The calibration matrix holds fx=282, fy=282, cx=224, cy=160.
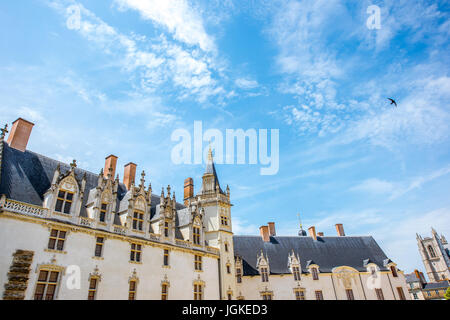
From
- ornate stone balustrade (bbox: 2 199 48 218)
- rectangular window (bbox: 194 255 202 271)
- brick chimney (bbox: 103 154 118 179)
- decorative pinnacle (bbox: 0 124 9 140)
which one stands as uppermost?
brick chimney (bbox: 103 154 118 179)

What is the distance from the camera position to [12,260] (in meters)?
14.3

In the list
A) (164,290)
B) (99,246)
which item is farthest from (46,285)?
(164,290)

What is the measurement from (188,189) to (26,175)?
16749 mm

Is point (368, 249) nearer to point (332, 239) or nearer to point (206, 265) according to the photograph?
point (332, 239)

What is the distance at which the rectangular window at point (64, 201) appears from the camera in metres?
17.5

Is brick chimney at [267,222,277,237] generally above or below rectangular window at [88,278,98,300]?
above

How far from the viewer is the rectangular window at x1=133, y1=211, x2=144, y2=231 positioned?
21.4 m

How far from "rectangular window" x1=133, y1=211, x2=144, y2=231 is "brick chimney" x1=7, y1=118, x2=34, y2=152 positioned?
8925 millimetres

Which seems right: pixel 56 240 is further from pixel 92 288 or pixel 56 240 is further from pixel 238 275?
pixel 238 275

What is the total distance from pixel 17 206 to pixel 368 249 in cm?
4023

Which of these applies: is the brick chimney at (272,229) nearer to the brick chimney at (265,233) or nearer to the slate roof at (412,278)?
the brick chimney at (265,233)

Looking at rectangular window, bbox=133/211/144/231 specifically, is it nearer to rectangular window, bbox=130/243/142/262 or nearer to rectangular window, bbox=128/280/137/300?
rectangular window, bbox=130/243/142/262

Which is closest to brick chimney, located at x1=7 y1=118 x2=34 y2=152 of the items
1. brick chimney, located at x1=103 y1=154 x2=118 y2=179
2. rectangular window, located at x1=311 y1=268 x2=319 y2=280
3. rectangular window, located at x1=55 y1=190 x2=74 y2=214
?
rectangular window, located at x1=55 y1=190 x2=74 y2=214
